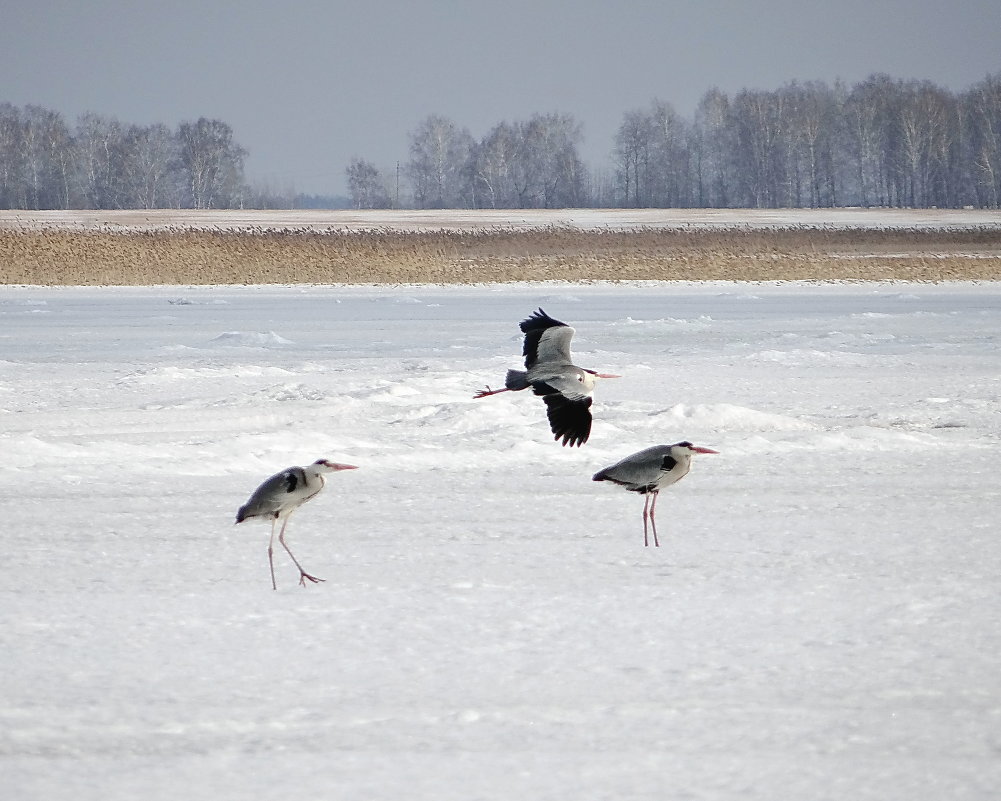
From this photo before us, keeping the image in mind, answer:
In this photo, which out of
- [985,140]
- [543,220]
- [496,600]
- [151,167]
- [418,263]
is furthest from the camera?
[151,167]

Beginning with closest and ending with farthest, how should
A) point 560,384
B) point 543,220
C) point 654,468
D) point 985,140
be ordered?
point 654,468 < point 560,384 < point 543,220 < point 985,140

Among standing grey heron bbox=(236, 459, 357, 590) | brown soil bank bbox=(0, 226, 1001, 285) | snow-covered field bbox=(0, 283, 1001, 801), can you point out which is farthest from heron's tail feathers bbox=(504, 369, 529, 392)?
brown soil bank bbox=(0, 226, 1001, 285)

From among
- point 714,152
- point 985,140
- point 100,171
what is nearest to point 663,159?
point 714,152

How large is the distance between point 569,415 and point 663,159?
3128 inches

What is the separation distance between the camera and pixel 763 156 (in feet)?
245

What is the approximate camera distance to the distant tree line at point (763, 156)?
235ft

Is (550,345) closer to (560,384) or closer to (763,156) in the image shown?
(560,384)

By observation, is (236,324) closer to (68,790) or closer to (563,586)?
(563,586)

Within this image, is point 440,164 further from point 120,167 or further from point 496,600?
point 496,600

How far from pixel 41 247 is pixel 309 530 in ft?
73.2

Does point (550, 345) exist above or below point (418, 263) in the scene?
below

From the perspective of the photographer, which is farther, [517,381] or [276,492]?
[517,381]

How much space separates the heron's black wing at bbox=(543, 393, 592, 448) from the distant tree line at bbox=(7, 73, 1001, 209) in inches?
2735

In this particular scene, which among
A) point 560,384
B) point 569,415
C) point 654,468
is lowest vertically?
point 654,468
